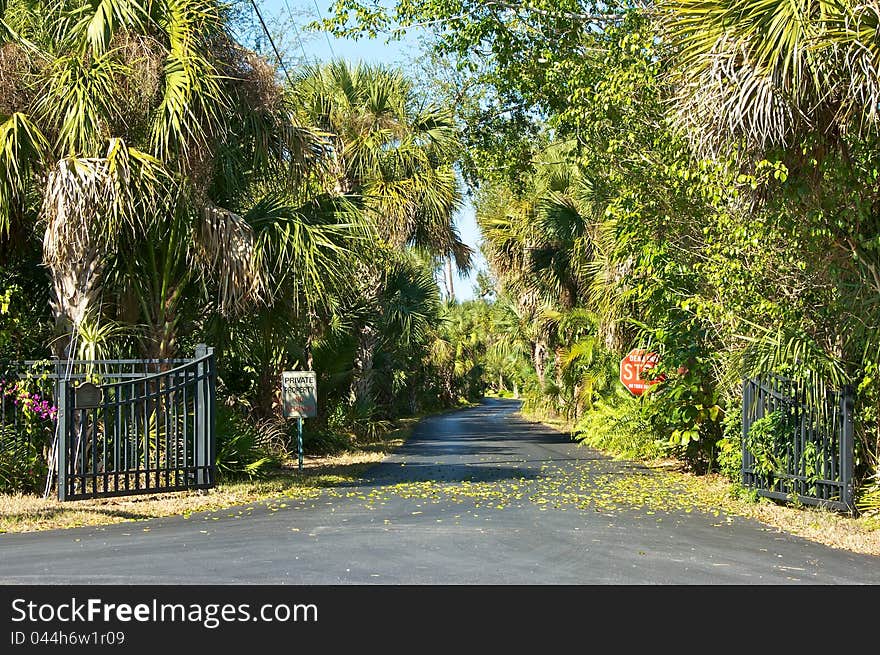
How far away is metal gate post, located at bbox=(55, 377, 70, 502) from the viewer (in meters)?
10.8

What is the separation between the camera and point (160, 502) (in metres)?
11.5

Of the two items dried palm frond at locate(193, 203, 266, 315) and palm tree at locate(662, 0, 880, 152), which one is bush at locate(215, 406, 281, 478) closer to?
dried palm frond at locate(193, 203, 266, 315)

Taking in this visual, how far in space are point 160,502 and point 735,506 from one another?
6880 millimetres

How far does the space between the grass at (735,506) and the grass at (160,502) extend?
170 inches

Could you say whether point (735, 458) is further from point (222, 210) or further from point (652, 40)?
point (222, 210)

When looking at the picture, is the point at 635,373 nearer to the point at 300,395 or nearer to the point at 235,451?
the point at 300,395

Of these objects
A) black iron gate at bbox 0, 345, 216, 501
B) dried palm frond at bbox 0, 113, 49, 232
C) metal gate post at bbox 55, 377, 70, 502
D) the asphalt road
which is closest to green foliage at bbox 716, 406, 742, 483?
the asphalt road

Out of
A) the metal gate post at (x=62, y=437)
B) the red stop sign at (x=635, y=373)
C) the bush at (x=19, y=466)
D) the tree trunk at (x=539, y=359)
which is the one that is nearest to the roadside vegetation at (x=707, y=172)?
the red stop sign at (x=635, y=373)

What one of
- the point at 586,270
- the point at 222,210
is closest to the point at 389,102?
the point at 586,270

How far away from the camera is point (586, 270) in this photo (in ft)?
74.3

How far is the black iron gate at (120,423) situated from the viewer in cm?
1097

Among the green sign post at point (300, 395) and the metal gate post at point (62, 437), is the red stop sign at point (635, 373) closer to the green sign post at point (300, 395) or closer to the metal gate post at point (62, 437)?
the green sign post at point (300, 395)

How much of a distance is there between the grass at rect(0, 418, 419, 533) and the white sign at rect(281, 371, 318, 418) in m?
0.99

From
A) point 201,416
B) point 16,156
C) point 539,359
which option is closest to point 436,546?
point 201,416
